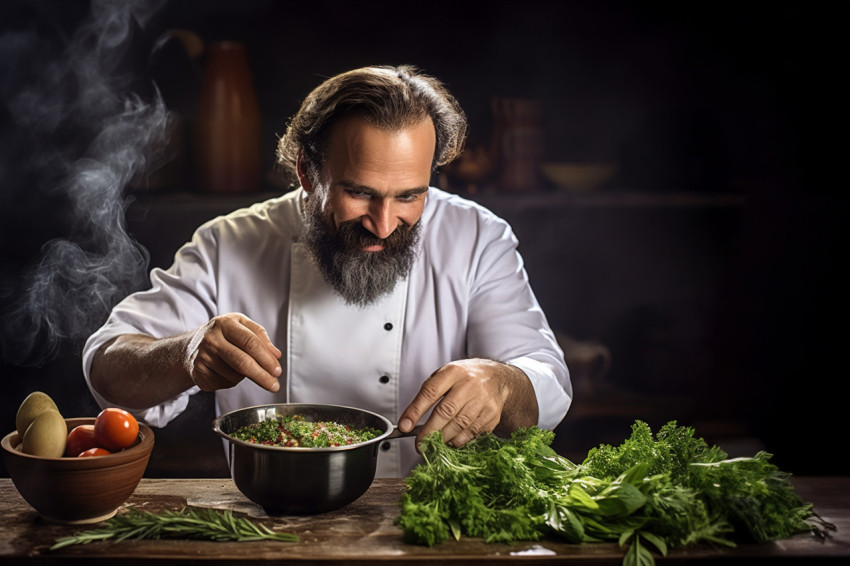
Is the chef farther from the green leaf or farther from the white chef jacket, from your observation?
the green leaf

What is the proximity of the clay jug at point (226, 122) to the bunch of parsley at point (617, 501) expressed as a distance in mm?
1955

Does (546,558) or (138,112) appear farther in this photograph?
(138,112)

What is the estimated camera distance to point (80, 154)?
357 cm

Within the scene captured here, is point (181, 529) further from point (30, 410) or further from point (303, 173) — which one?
point (303, 173)

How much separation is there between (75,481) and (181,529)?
0.23 m

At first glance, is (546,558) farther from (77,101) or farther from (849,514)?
(77,101)

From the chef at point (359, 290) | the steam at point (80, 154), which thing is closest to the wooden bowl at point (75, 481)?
the chef at point (359, 290)

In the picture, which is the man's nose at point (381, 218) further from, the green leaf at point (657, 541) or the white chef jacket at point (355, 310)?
the green leaf at point (657, 541)

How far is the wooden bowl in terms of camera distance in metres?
1.53

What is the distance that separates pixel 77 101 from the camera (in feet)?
11.6

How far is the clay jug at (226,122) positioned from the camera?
127 inches

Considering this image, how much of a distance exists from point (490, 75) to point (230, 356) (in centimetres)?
231

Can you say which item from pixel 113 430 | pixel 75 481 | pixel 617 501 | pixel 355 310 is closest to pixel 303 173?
pixel 355 310

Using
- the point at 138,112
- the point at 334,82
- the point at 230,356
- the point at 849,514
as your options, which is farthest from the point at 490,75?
the point at 849,514
